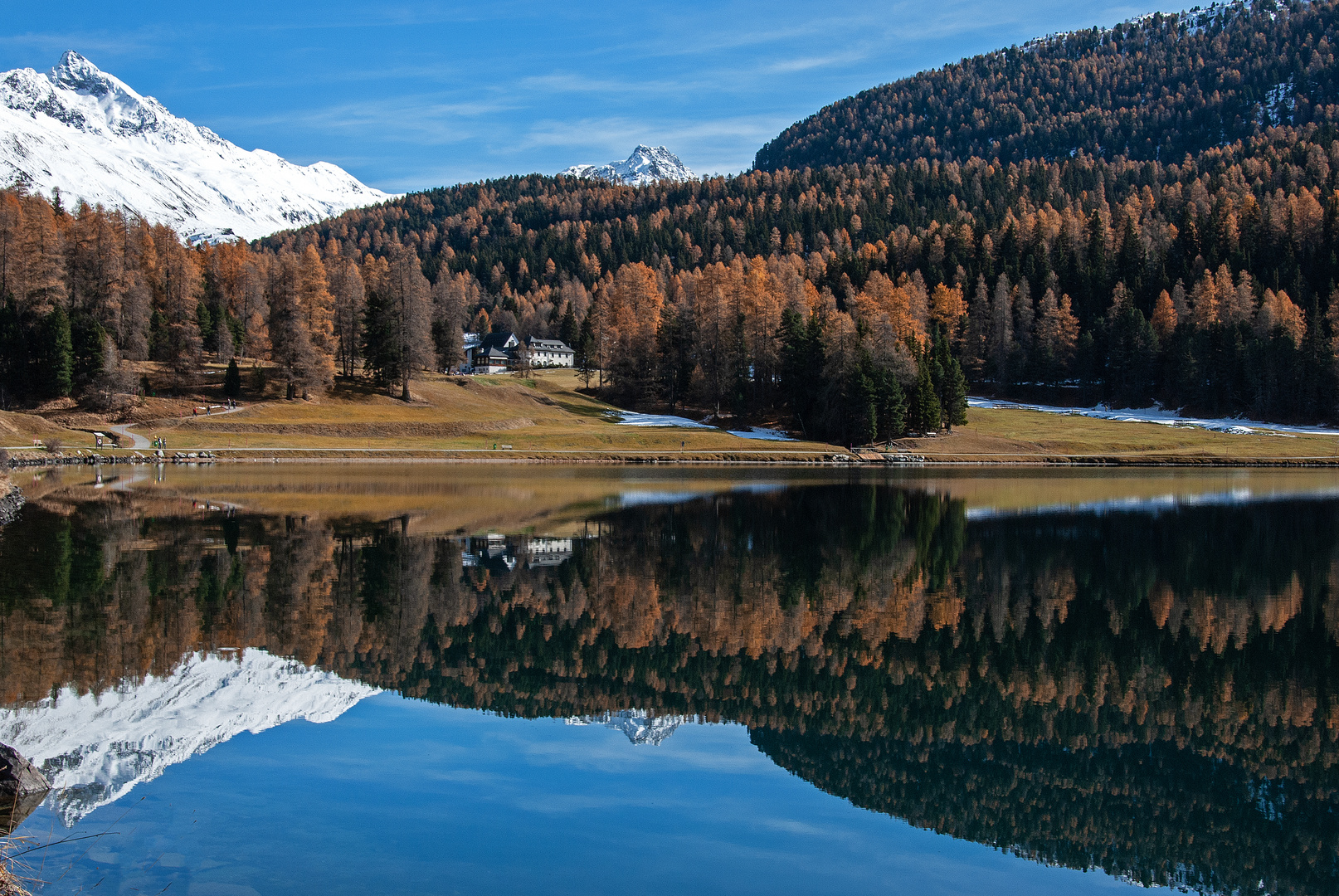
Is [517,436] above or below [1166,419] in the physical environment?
below

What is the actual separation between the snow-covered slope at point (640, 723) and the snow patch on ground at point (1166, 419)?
321ft

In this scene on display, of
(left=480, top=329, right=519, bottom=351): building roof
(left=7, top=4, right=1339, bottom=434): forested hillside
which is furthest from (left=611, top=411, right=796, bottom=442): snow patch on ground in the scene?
(left=480, top=329, right=519, bottom=351): building roof

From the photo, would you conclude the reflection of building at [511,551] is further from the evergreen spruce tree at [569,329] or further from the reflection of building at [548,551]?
the evergreen spruce tree at [569,329]

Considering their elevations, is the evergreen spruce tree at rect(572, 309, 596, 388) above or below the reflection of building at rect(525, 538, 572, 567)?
above

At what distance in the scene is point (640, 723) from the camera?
49.0ft

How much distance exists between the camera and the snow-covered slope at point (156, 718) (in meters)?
12.0

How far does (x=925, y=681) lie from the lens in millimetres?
16953

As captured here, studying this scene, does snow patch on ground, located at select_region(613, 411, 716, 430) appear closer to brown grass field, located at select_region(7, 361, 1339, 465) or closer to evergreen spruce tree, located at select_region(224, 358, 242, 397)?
brown grass field, located at select_region(7, 361, 1339, 465)

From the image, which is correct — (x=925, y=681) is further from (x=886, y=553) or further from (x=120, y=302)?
(x=120, y=302)

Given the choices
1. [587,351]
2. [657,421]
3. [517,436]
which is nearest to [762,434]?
[657,421]

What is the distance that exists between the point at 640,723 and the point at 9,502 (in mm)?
34985

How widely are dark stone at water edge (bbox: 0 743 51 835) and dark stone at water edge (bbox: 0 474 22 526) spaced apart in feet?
87.0

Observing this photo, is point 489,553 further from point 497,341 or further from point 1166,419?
point 497,341

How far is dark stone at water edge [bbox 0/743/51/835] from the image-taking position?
34.3 ft
